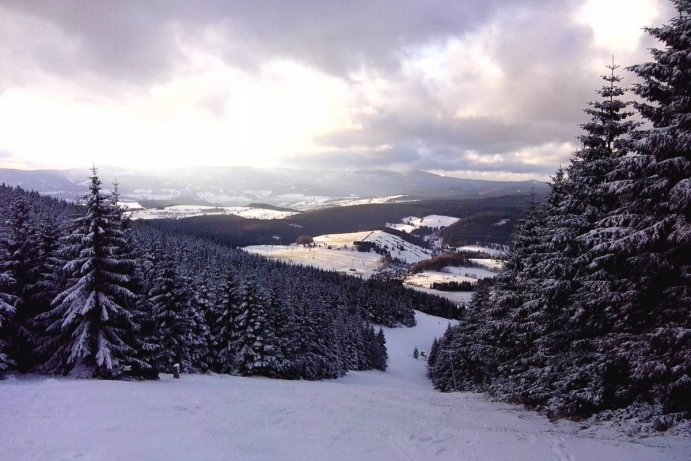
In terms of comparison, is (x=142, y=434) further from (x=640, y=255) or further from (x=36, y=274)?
(x=36, y=274)

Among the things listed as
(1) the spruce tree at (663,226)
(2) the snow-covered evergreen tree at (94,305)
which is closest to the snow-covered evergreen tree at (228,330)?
(2) the snow-covered evergreen tree at (94,305)

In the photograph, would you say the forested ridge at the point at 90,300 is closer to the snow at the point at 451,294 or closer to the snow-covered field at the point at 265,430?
the snow-covered field at the point at 265,430

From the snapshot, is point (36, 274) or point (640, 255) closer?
point (640, 255)

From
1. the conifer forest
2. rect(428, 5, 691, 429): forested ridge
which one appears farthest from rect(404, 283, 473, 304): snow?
rect(428, 5, 691, 429): forested ridge

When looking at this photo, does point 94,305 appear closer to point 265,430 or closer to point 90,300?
point 90,300

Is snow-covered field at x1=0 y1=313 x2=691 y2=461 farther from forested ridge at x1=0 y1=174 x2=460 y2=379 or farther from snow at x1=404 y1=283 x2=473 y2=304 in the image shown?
snow at x1=404 y1=283 x2=473 y2=304

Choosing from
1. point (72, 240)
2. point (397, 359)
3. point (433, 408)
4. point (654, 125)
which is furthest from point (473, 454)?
point (397, 359)
